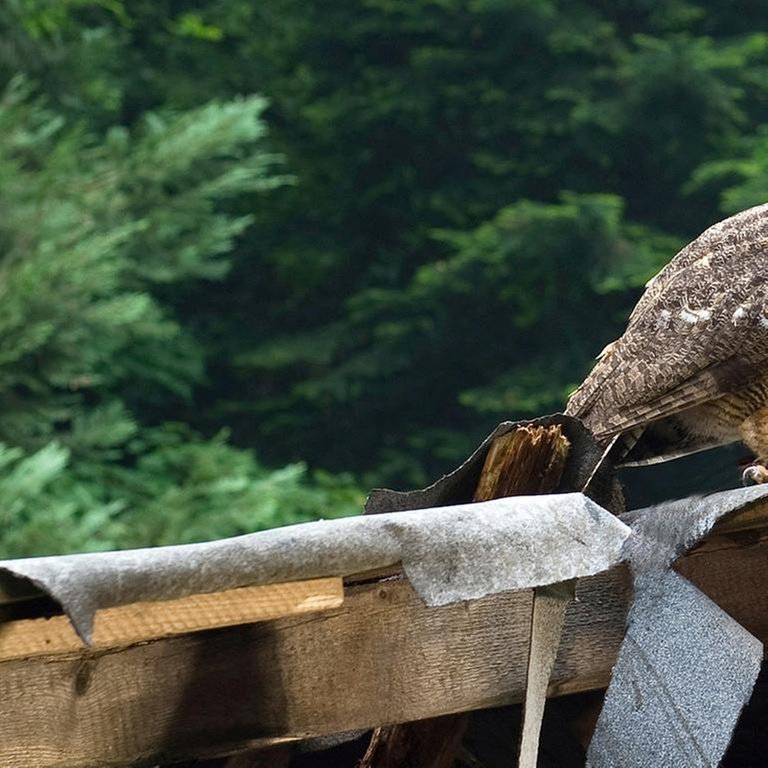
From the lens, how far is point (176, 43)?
60.7 feet

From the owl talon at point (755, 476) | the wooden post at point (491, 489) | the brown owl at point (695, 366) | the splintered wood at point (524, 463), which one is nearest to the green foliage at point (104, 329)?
the brown owl at point (695, 366)

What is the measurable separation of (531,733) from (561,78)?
1528 cm

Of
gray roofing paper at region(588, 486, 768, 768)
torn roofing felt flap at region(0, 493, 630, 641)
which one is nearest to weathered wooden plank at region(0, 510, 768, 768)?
gray roofing paper at region(588, 486, 768, 768)

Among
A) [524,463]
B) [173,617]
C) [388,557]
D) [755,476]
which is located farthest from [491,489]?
[755,476]

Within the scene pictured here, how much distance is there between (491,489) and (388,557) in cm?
53

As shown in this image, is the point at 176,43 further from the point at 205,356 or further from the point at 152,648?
the point at 152,648

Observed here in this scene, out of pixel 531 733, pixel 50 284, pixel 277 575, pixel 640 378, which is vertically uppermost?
pixel 277 575

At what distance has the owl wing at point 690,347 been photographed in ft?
12.1

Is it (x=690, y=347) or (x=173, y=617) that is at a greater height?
(x=173, y=617)

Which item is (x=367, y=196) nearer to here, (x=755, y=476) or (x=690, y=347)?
(x=690, y=347)

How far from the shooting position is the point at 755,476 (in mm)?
3594

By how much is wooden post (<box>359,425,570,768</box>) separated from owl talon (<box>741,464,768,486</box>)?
1193 millimetres

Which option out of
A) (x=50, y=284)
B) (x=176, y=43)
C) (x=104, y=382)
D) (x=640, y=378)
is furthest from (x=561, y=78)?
(x=640, y=378)

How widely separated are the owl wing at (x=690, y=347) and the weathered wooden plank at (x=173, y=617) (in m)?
1.64
